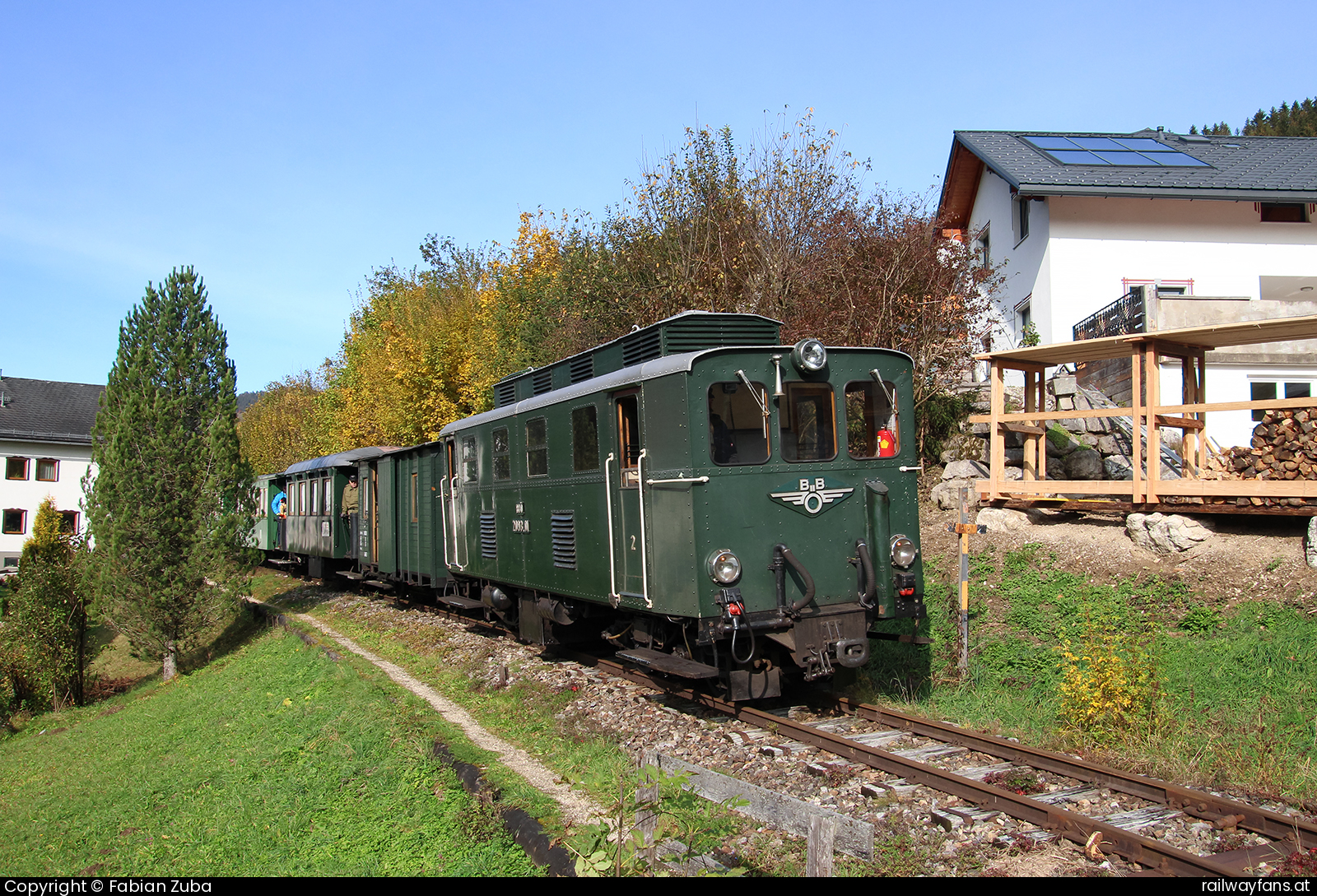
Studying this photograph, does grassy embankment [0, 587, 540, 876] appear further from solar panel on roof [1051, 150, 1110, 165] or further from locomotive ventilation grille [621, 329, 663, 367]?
solar panel on roof [1051, 150, 1110, 165]

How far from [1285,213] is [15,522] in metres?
49.3

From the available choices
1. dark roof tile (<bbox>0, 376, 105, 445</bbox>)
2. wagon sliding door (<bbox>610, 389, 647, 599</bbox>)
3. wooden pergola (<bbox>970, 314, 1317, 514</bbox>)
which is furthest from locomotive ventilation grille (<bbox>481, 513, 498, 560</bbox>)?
dark roof tile (<bbox>0, 376, 105, 445</bbox>)

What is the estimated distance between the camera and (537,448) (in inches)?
388

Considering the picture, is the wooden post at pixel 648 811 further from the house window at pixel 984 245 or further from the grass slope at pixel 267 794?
the house window at pixel 984 245

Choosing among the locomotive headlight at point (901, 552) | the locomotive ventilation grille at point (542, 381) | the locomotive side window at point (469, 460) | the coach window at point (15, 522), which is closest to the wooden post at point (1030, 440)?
the locomotive headlight at point (901, 552)

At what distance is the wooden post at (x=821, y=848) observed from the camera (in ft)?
12.1

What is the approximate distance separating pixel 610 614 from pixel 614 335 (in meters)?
9.30

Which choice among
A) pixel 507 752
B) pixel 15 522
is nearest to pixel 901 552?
pixel 507 752

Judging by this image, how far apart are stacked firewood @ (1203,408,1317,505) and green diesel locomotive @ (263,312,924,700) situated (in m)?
4.73

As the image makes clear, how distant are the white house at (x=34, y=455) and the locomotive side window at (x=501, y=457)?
3503 cm

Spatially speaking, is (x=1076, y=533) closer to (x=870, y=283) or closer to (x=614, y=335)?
(x=870, y=283)

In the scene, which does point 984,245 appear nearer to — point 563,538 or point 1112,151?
point 1112,151

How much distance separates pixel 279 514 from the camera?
92.1 feet

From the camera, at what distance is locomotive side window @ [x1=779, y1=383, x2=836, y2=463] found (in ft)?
24.3
